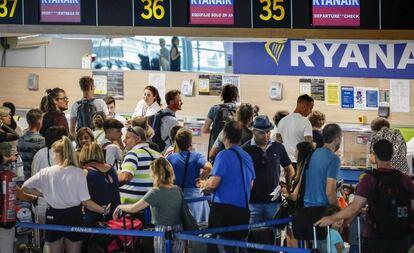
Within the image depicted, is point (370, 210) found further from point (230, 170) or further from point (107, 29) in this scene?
point (107, 29)

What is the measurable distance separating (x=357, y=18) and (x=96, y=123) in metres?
3.14

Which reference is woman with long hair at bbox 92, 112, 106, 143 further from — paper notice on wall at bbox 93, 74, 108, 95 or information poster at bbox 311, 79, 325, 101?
paper notice on wall at bbox 93, 74, 108, 95

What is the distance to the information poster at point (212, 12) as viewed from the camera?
1229 cm

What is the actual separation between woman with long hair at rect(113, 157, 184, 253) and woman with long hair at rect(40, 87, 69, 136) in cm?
303

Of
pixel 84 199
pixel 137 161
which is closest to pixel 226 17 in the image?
pixel 137 161

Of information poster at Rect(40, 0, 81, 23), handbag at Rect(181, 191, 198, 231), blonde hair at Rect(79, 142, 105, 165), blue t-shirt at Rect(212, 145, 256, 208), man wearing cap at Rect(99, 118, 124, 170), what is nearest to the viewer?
handbag at Rect(181, 191, 198, 231)

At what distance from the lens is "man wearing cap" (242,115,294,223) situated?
10.5m

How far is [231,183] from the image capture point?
986cm

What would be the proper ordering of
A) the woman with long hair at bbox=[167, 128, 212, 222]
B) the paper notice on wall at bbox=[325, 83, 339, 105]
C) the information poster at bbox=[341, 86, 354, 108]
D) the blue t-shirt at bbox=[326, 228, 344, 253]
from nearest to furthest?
the blue t-shirt at bbox=[326, 228, 344, 253], the woman with long hair at bbox=[167, 128, 212, 222], the information poster at bbox=[341, 86, 354, 108], the paper notice on wall at bbox=[325, 83, 339, 105]

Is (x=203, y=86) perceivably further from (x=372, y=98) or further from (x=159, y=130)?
(x=159, y=130)

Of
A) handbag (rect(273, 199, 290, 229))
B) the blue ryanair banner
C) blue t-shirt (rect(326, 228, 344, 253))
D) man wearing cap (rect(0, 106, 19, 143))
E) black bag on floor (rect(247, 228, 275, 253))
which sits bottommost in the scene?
black bag on floor (rect(247, 228, 275, 253))

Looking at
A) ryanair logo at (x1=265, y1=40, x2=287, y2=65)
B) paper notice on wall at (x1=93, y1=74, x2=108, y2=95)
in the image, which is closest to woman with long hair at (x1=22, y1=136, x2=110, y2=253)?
paper notice on wall at (x1=93, y1=74, x2=108, y2=95)

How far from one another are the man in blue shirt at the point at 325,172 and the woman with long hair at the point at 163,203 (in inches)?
45.6

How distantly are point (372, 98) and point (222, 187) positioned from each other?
545 centimetres
